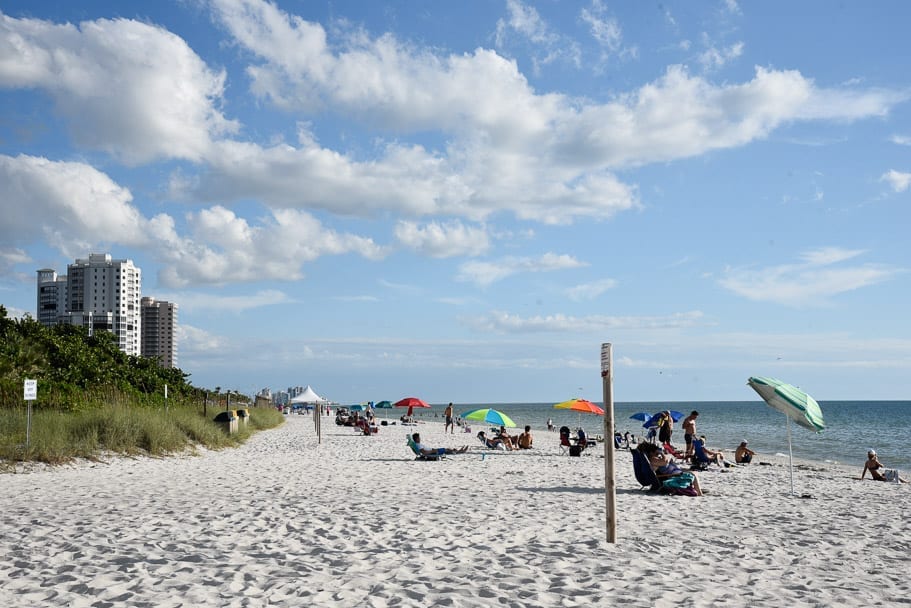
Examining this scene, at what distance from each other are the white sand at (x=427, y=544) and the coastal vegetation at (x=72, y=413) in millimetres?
1785

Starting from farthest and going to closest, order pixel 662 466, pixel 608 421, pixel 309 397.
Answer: pixel 309 397 → pixel 662 466 → pixel 608 421

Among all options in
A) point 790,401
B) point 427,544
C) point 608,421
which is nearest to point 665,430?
point 790,401

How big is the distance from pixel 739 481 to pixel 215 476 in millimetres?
9836

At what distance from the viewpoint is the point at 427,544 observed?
657cm

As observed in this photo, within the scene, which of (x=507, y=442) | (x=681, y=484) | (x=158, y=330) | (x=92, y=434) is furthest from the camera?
(x=158, y=330)

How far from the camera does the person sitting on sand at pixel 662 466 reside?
10.8 meters

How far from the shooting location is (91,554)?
6.00 meters

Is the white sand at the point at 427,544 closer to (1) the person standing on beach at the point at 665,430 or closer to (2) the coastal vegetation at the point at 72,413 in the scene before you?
(2) the coastal vegetation at the point at 72,413

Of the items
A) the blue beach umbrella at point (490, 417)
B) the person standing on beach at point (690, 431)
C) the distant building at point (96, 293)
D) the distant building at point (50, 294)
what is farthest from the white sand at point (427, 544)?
the distant building at point (50, 294)

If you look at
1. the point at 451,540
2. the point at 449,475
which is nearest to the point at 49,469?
the point at 449,475

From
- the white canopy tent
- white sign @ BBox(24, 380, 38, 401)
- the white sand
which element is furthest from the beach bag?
the white canopy tent

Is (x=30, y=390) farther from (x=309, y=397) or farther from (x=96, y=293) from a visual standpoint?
(x=96, y=293)

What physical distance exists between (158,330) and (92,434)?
13448 centimetres

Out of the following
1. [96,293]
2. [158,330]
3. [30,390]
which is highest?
[96,293]
